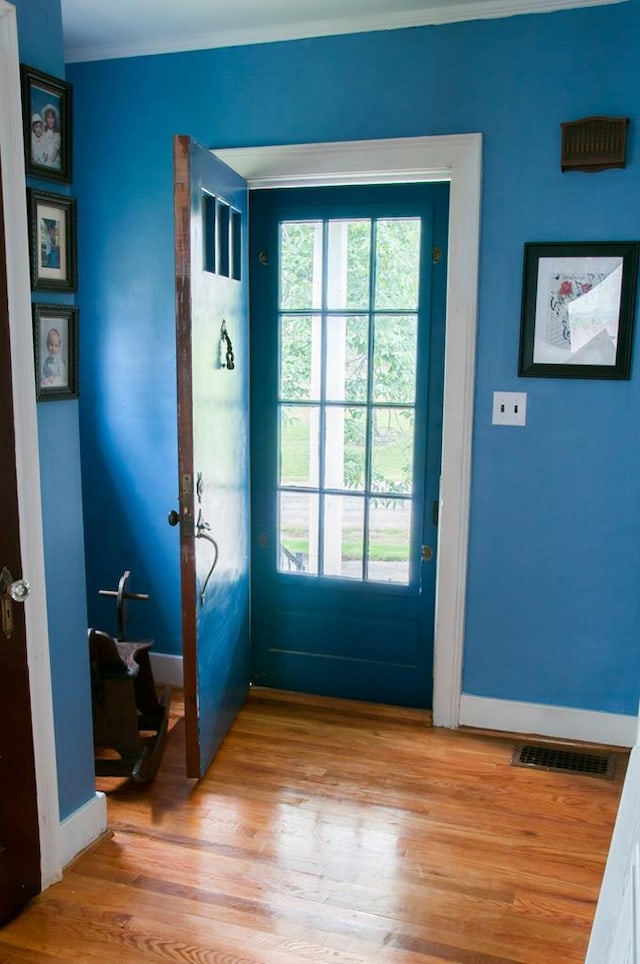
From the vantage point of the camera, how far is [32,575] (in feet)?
6.77

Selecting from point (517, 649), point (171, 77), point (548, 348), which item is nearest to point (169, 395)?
point (171, 77)

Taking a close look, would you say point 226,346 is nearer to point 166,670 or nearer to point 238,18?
point 238,18

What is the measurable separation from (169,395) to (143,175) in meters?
0.87

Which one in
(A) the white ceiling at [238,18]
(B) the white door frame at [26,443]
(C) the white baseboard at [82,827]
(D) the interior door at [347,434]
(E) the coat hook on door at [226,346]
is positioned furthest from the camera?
(D) the interior door at [347,434]

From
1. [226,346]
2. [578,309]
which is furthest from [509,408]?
[226,346]

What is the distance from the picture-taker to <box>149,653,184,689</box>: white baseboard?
3477mm

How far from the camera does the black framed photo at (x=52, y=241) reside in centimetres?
200

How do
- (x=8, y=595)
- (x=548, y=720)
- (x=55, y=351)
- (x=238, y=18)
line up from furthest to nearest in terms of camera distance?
(x=548, y=720), (x=238, y=18), (x=55, y=351), (x=8, y=595)

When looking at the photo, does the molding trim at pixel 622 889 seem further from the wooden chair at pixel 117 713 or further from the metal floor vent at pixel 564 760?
the wooden chair at pixel 117 713

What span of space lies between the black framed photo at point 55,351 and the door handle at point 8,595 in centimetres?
46

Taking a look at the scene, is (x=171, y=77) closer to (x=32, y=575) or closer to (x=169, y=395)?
(x=169, y=395)

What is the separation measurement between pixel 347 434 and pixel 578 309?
0.98 meters

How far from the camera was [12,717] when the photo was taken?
2.01 meters

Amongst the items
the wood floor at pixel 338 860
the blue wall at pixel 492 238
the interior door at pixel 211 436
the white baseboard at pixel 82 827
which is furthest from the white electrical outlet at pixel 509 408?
the white baseboard at pixel 82 827
